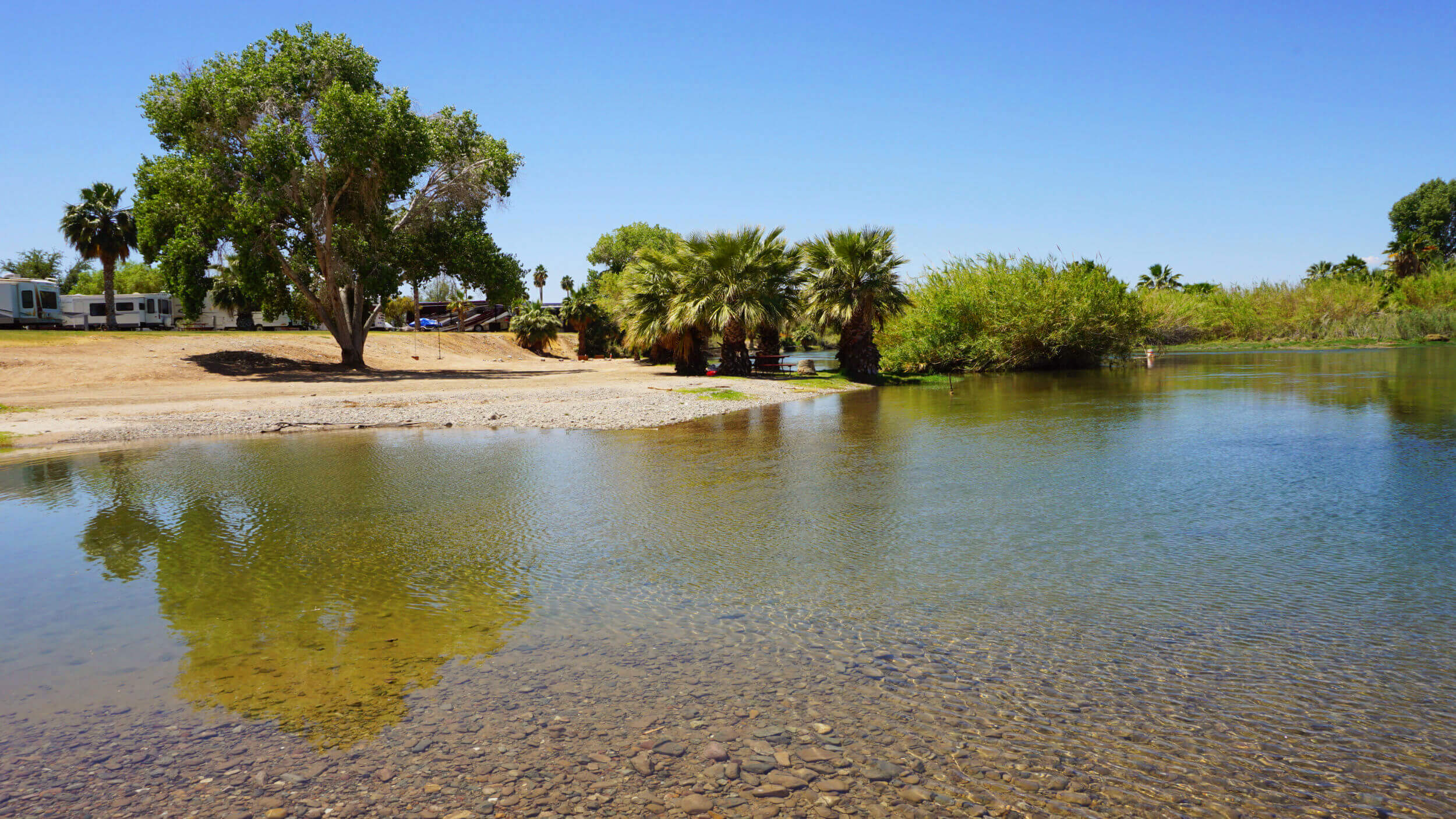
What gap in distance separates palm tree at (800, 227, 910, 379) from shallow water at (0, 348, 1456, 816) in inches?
925

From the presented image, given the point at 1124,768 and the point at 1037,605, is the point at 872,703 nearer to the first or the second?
the point at 1124,768

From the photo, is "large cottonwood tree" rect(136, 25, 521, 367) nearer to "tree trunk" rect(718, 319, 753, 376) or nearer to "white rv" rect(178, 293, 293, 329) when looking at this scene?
"tree trunk" rect(718, 319, 753, 376)

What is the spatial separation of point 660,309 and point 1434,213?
10022cm

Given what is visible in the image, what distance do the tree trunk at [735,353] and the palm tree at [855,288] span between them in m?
3.29

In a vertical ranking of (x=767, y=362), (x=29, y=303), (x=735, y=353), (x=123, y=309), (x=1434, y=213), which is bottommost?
(x=767, y=362)

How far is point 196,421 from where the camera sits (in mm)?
18734

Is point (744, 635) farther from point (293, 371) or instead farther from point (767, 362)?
point (767, 362)

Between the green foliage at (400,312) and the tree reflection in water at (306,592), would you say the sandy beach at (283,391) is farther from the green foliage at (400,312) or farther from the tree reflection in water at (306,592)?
the green foliage at (400,312)

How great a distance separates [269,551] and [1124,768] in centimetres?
736

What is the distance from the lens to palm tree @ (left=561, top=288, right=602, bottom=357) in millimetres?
60062

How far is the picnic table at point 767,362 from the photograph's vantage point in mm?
37781

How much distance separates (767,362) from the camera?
38.3m

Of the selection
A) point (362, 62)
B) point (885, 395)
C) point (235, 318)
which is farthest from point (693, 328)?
point (235, 318)

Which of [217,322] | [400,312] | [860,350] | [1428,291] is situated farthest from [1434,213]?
[217,322]
